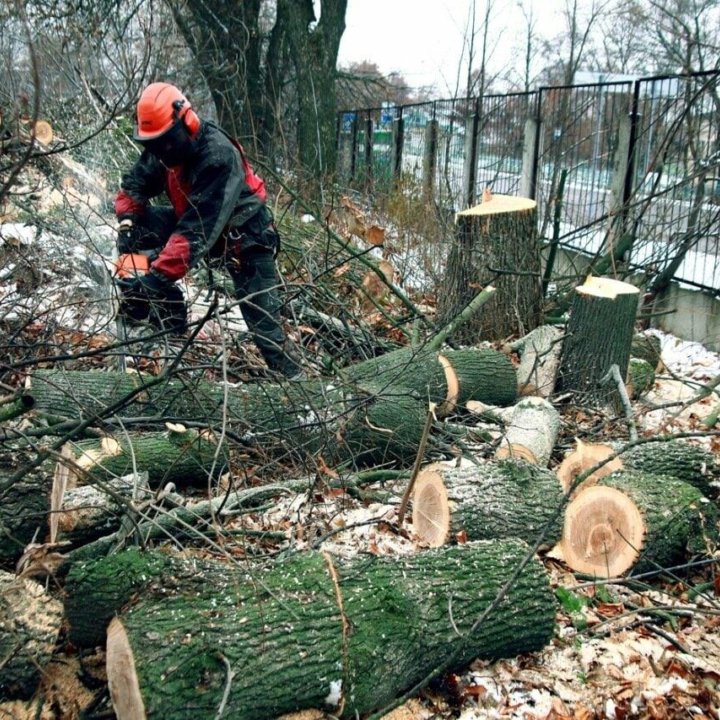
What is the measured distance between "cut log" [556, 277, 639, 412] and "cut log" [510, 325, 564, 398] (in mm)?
145

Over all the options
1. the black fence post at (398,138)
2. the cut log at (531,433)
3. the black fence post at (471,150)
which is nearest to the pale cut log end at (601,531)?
the cut log at (531,433)

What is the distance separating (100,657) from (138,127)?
3116mm

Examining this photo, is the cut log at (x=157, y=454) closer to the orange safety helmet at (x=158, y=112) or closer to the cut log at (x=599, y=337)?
the orange safety helmet at (x=158, y=112)

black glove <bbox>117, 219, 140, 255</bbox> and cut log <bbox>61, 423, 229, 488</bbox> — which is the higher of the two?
black glove <bbox>117, 219, 140, 255</bbox>

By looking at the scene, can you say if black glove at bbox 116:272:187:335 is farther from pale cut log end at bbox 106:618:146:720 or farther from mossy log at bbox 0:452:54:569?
pale cut log end at bbox 106:618:146:720

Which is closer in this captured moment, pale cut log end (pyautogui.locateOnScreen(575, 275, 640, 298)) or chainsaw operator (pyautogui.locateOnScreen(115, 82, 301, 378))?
chainsaw operator (pyautogui.locateOnScreen(115, 82, 301, 378))

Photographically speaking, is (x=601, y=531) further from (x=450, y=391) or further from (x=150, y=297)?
(x=150, y=297)

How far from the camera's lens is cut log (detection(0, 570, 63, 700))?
2488 millimetres

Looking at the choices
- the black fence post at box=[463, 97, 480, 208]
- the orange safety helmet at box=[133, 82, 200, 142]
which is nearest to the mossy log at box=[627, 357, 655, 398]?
the orange safety helmet at box=[133, 82, 200, 142]

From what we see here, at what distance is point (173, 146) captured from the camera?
4664mm

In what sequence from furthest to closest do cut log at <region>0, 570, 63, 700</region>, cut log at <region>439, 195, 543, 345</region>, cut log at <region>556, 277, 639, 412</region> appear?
1. cut log at <region>439, 195, 543, 345</region>
2. cut log at <region>556, 277, 639, 412</region>
3. cut log at <region>0, 570, 63, 700</region>

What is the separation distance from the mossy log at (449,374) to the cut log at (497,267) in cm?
106

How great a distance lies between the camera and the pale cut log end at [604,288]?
5188 mm

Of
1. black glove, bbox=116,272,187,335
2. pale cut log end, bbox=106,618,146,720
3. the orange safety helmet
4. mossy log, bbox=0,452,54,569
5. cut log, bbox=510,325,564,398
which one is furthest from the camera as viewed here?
cut log, bbox=510,325,564,398
